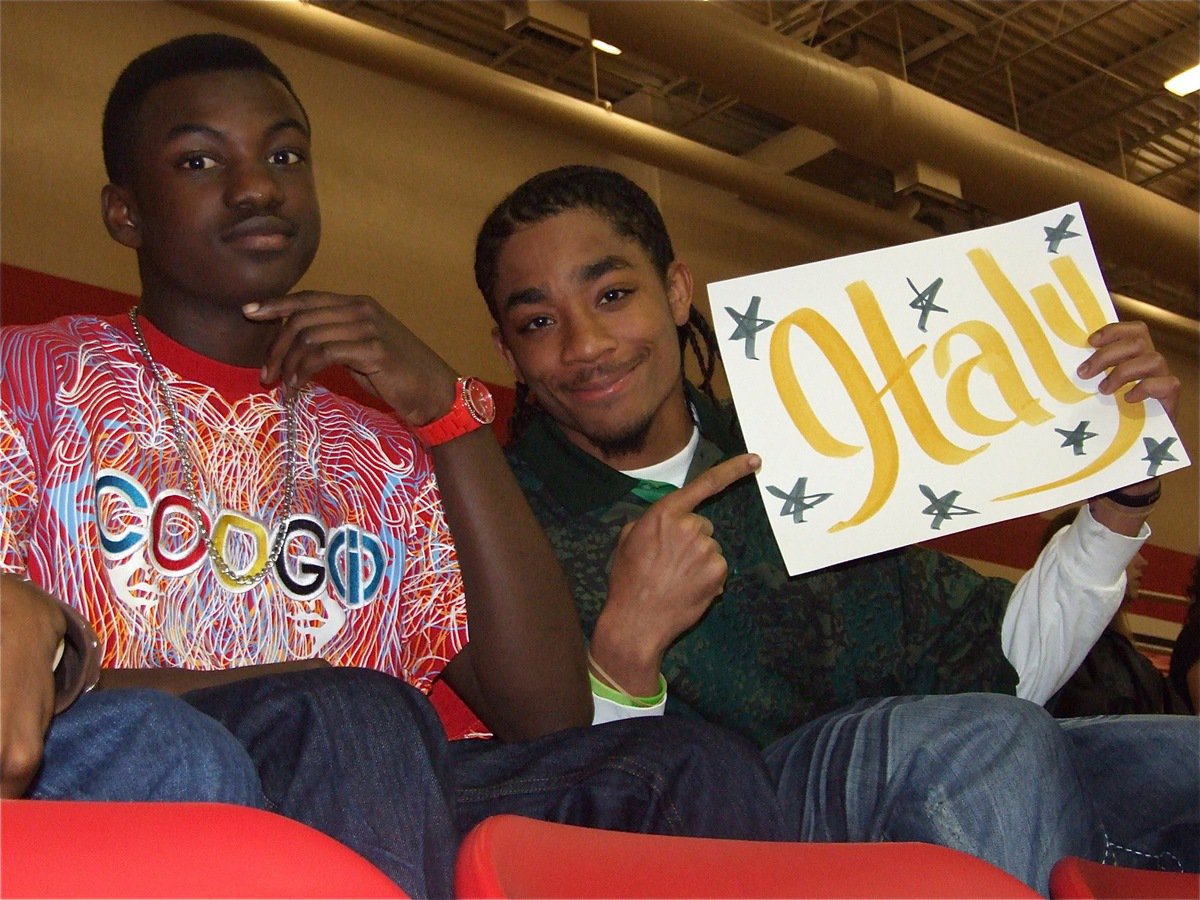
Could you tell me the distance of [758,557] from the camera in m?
1.51

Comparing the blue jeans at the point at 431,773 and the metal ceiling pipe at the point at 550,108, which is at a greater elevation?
the metal ceiling pipe at the point at 550,108

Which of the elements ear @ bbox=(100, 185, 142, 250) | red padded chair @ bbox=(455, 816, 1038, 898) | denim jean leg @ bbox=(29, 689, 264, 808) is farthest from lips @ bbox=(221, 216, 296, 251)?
red padded chair @ bbox=(455, 816, 1038, 898)

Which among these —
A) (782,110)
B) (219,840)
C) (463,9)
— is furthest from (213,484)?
(463,9)

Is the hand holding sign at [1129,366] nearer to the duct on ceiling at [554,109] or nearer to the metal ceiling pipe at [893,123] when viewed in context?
the metal ceiling pipe at [893,123]

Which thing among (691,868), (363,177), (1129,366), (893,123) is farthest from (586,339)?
(363,177)

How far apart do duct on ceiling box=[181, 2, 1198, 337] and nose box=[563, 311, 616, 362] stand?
3192mm

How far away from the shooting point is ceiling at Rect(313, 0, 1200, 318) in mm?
5938

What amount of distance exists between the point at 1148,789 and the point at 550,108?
4.53 m

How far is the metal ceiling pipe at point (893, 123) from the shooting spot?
13.7ft

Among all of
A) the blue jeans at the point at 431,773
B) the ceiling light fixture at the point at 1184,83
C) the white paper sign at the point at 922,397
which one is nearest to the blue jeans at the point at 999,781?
the blue jeans at the point at 431,773

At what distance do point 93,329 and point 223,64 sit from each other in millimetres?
301

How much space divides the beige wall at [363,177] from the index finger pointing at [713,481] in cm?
349

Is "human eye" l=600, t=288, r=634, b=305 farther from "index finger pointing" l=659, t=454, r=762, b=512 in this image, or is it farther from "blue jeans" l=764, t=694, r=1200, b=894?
"blue jeans" l=764, t=694, r=1200, b=894

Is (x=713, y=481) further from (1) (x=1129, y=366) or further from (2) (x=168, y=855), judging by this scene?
(2) (x=168, y=855)
